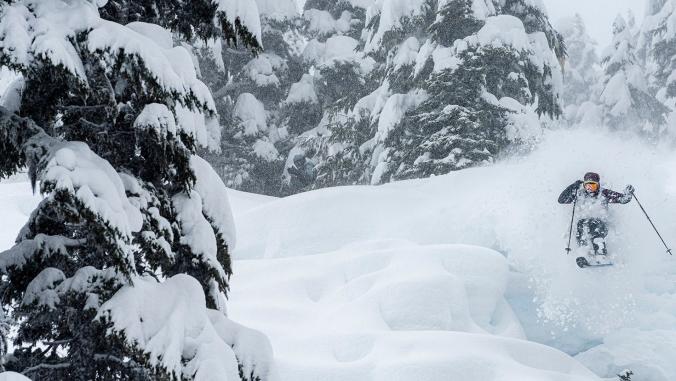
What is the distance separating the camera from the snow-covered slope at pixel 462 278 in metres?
Answer: 6.84

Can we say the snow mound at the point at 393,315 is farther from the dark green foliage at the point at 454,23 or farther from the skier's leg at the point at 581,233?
the dark green foliage at the point at 454,23

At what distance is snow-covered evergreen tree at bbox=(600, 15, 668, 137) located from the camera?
111ft

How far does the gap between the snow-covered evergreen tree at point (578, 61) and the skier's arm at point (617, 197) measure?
116 feet

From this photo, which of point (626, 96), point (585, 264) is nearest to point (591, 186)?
point (585, 264)

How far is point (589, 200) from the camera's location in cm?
1098

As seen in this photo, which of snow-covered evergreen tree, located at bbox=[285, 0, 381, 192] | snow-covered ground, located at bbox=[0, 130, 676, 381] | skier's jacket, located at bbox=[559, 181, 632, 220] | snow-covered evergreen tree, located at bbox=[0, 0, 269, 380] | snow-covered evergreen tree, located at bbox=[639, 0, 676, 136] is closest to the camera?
snow-covered evergreen tree, located at bbox=[0, 0, 269, 380]

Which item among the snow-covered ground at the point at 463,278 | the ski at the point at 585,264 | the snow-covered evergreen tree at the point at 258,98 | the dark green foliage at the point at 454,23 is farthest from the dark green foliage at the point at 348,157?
the ski at the point at 585,264

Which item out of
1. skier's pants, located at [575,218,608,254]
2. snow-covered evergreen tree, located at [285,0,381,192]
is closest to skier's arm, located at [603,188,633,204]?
skier's pants, located at [575,218,608,254]

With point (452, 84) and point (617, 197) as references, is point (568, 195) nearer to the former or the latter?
point (617, 197)

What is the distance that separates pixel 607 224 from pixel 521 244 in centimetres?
163

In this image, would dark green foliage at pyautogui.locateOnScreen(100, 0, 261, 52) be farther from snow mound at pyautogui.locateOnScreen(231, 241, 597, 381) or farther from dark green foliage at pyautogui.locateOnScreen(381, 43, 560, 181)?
dark green foliage at pyautogui.locateOnScreen(381, 43, 560, 181)

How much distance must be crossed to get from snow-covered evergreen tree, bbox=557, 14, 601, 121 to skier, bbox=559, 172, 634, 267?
35.3 metres

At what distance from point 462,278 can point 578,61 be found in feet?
141

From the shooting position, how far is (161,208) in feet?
12.1
